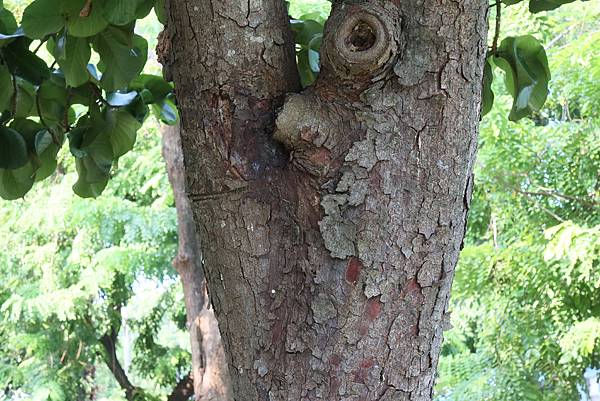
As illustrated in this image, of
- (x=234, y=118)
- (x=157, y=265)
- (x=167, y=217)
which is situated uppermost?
(x=234, y=118)

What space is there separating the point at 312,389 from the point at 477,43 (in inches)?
11.5

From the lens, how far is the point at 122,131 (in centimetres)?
88

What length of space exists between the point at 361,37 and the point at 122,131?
39 centimetres

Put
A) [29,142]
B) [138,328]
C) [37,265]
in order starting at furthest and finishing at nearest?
[138,328], [37,265], [29,142]

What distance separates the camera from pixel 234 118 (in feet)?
1.96

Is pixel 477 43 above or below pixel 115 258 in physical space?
above

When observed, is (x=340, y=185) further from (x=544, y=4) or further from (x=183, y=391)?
(x=183, y=391)

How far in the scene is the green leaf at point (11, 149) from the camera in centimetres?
79

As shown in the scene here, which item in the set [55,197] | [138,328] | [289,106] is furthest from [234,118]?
[138,328]

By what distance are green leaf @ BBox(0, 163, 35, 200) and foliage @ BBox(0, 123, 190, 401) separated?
314 centimetres

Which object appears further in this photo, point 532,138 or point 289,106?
point 532,138

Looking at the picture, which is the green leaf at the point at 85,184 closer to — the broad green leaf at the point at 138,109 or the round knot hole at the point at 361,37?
the broad green leaf at the point at 138,109

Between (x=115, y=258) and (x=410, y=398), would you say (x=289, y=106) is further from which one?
(x=115, y=258)

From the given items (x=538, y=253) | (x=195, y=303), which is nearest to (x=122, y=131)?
(x=538, y=253)
